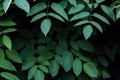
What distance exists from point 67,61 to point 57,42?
0.64 feet

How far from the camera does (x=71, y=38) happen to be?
7.05 feet

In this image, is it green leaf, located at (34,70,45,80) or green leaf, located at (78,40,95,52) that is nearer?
green leaf, located at (34,70,45,80)

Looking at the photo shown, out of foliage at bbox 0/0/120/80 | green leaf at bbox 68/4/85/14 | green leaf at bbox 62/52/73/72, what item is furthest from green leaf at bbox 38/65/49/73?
green leaf at bbox 68/4/85/14

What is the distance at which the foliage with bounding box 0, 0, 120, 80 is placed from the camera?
1.91 m

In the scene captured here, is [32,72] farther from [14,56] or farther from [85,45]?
[85,45]

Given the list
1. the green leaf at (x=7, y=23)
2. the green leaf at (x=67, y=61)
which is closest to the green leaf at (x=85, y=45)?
the green leaf at (x=67, y=61)

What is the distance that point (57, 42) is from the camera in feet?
7.09

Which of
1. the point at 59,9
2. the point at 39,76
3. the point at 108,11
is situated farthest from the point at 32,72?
the point at 108,11

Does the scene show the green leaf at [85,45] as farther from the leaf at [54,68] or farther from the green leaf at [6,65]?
the green leaf at [6,65]

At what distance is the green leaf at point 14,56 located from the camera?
1980 millimetres

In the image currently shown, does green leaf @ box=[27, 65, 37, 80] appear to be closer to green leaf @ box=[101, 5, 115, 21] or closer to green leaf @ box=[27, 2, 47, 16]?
green leaf @ box=[27, 2, 47, 16]

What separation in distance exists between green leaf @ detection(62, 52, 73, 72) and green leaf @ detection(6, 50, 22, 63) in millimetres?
271

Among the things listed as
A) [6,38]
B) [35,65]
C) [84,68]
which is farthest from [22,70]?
[84,68]

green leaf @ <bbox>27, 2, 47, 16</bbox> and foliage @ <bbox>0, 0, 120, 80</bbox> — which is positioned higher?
green leaf @ <bbox>27, 2, 47, 16</bbox>
